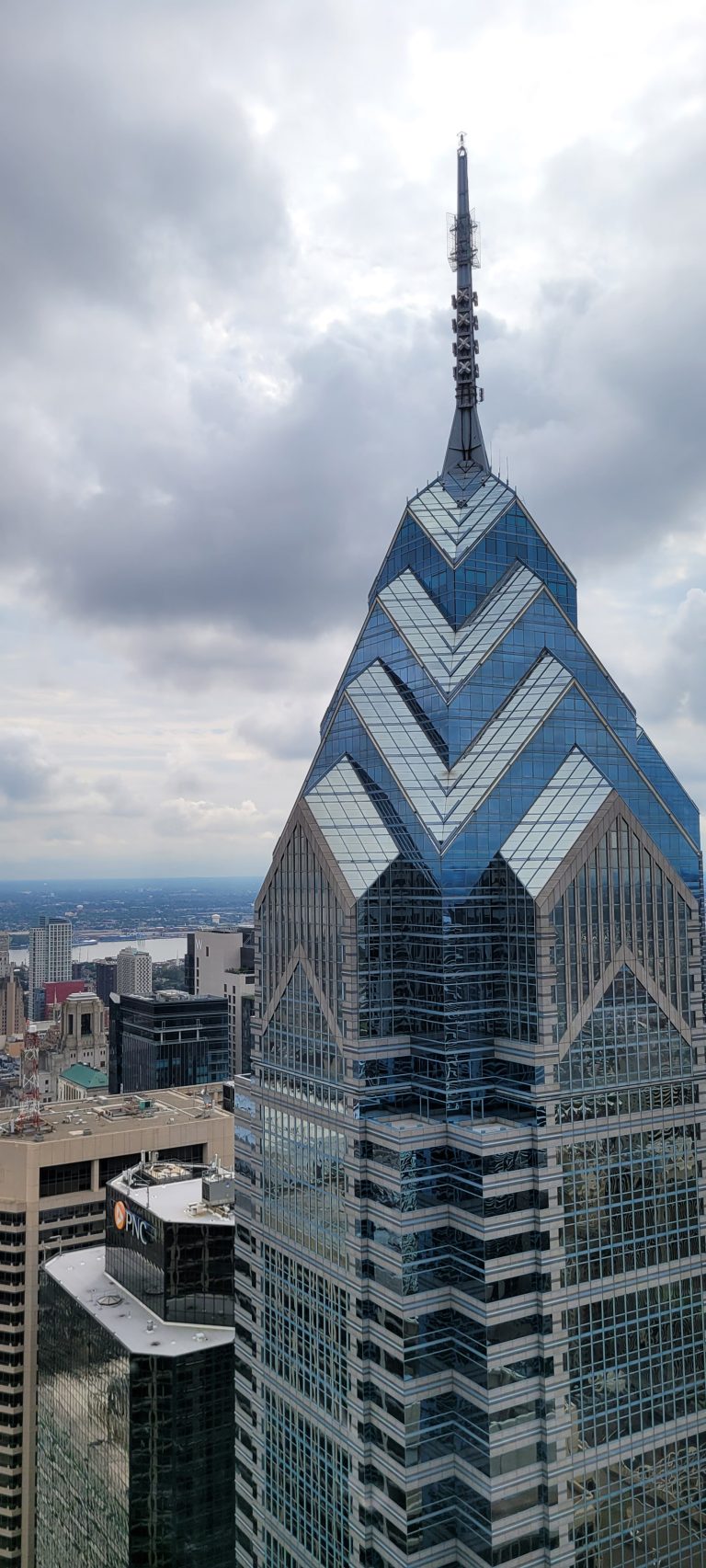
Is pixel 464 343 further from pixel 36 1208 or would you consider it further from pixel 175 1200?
pixel 36 1208

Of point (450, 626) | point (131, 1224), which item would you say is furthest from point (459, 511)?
point (131, 1224)

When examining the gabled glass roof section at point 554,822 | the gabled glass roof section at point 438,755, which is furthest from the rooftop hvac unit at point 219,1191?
the gabled glass roof section at point 554,822

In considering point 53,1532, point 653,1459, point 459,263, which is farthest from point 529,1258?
point 459,263

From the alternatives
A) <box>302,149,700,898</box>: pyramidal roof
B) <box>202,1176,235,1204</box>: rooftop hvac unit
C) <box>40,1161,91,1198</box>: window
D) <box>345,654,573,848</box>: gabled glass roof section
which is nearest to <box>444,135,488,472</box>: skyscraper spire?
<box>302,149,700,898</box>: pyramidal roof

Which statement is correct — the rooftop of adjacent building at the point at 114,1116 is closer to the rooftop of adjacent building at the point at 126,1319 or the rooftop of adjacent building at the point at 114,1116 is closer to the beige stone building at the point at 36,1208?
the beige stone building at the point at 36,1208

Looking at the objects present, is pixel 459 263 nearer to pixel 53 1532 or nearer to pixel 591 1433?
pixel 591 1433

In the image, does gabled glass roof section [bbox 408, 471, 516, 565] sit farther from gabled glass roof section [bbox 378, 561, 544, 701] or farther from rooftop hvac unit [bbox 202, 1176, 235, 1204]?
rooftop hvac unit [bbox 202, 1176, 235, 1204]
